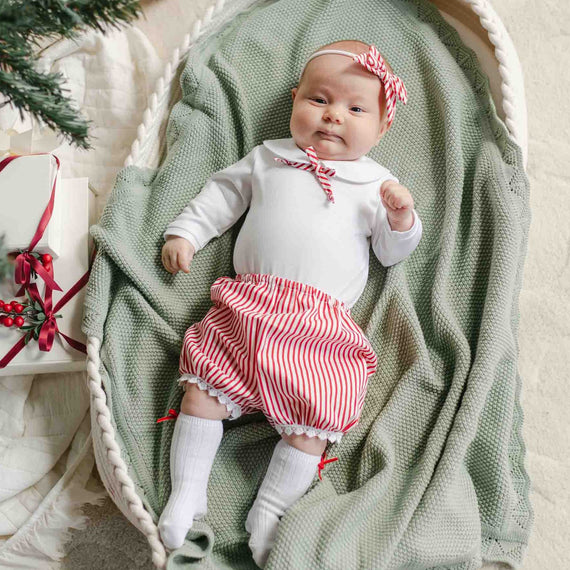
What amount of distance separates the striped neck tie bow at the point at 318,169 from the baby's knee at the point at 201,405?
0.43 meters

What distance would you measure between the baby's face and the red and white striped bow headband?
0.01 meters

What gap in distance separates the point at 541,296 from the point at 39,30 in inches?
48.7

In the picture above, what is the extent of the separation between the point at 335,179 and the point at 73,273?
561mm

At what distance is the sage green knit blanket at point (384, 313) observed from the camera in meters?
1.16

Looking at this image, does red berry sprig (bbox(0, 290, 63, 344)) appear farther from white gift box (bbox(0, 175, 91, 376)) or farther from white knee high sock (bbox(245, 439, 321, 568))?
white knee high sock (bbox(245, 439, 321, 568))

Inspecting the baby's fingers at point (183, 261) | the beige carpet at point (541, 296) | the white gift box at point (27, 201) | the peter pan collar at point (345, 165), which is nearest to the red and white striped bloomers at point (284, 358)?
the baby's fingers at point (183, 261)

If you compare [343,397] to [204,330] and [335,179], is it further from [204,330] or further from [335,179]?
[335,179]

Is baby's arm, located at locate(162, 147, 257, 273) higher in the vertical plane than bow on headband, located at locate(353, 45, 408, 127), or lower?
lower

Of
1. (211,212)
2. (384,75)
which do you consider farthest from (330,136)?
(211,212)

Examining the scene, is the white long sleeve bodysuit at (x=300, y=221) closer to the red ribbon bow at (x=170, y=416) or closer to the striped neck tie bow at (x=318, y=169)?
the striped neck tie bow at (x=318, y=169)

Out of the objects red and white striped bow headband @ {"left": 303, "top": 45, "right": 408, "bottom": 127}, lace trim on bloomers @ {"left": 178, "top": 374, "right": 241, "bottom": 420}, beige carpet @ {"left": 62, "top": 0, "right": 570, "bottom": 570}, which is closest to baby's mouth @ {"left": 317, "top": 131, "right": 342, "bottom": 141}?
red and white striped bow headband @ {"left": 303, "top": 45, "right": 408, "bottom": 127}

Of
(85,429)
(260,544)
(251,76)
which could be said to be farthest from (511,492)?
(251,76)

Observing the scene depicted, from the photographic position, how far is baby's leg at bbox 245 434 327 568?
1.14 metres

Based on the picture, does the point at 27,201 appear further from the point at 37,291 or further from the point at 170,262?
the point at 170,262
